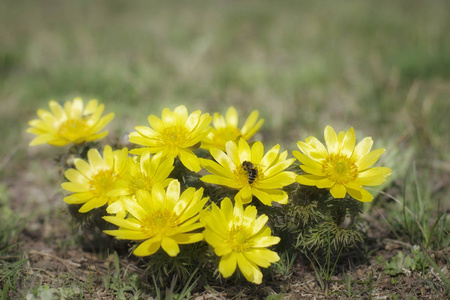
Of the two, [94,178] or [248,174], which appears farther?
[94,178]

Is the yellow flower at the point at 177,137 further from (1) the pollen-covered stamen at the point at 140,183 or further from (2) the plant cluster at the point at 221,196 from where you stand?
(1) the pollen-covered stamen at the point at 140,183

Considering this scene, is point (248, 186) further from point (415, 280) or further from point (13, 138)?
point (13, 138)

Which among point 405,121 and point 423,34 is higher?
point 423,34

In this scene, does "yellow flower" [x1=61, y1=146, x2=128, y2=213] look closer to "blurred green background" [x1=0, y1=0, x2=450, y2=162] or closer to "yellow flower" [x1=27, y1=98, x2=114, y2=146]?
"yellow flower" [x1=27, y1=98, x2=114, y2=146]

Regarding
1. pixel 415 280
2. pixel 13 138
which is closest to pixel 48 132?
pixel 13 138

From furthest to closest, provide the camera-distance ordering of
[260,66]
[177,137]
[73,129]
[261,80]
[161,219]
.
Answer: [260,66] < [261,80] < [73,129] < [177,137] < [161,219]

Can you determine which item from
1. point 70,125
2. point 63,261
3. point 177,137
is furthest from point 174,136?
point 63,261

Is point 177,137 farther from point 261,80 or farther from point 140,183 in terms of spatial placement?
point 261,80
